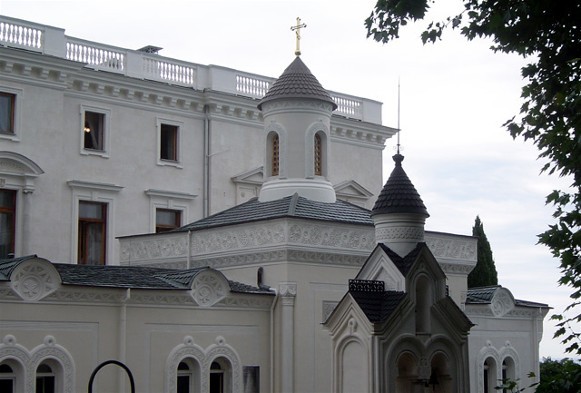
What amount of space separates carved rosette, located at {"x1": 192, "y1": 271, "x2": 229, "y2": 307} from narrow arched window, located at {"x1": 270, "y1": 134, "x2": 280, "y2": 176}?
667cm

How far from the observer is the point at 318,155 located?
36.0m

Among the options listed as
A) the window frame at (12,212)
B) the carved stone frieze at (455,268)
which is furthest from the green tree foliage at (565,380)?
the window frame at (12,212)

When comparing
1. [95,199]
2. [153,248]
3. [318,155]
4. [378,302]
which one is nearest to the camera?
[378,302]

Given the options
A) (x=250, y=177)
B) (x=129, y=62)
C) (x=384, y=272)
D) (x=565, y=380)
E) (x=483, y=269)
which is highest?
(x=129, y=62)

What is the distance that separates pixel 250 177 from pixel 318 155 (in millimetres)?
8200

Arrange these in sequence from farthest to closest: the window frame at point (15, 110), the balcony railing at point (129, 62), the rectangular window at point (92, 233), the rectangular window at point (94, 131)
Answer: the rectangular window at point (94, 131)
the rectangular window at point (92, 233)
the balcony railing at point (129, 62)
the window frame at point (15, 110)

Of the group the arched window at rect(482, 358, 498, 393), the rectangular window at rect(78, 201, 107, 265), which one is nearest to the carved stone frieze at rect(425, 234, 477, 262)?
the arched window at rect(482, 358, 498, 393)

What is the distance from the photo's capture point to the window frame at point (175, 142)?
41250mm

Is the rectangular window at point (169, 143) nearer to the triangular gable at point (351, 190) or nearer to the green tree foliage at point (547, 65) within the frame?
the triangular gable at point (351, 190)

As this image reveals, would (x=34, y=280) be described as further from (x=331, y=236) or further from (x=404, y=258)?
(x=331, y=236)

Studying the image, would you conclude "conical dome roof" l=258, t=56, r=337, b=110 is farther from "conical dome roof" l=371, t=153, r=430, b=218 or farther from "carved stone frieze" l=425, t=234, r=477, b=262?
"conical dome roof" l=371, t=153, r=430, b=218

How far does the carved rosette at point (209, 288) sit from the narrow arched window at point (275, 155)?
667 centimetres

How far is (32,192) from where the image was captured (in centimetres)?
3688

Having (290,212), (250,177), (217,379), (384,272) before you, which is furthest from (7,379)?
(250,177)
